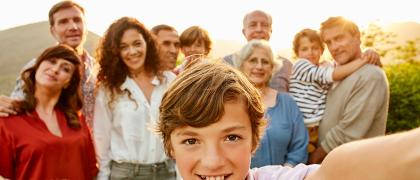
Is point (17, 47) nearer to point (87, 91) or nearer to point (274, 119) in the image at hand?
point (87, 91)

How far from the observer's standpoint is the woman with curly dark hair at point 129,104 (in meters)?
3.78

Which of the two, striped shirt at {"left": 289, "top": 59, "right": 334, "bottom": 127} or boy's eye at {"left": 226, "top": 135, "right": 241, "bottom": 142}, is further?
striped shirt at {"left": 289, "top": 59, "right": 334, "bottom": 127}

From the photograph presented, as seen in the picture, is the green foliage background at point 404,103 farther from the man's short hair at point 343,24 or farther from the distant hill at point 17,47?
the distant hill at point 17,47

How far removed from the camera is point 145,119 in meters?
3.84

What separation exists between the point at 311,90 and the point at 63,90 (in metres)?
2.01

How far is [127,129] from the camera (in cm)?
379

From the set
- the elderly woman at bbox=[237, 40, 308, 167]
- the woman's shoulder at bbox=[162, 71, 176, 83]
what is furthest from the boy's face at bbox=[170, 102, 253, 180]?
the woman's shoulder at bbox=[162, 71, 176, 83]

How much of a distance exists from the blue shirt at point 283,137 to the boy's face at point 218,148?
235 centimetres

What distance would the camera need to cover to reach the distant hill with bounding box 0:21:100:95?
12480 millimetres

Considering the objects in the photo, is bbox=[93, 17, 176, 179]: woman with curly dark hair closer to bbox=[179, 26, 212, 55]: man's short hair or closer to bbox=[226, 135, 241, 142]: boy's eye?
bbox=[179, 26, 212, 55]: man's short hair

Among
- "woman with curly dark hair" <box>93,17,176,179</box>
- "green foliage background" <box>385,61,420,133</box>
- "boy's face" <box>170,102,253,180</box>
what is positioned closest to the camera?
"boy's face" <box>170,102,253,180</box>

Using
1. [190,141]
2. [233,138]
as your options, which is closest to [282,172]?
[233,138]

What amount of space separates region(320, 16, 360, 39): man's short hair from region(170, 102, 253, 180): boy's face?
284 centimetres

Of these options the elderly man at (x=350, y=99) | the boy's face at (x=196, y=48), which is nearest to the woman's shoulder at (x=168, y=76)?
the elderly man at (x=350, y=99)
